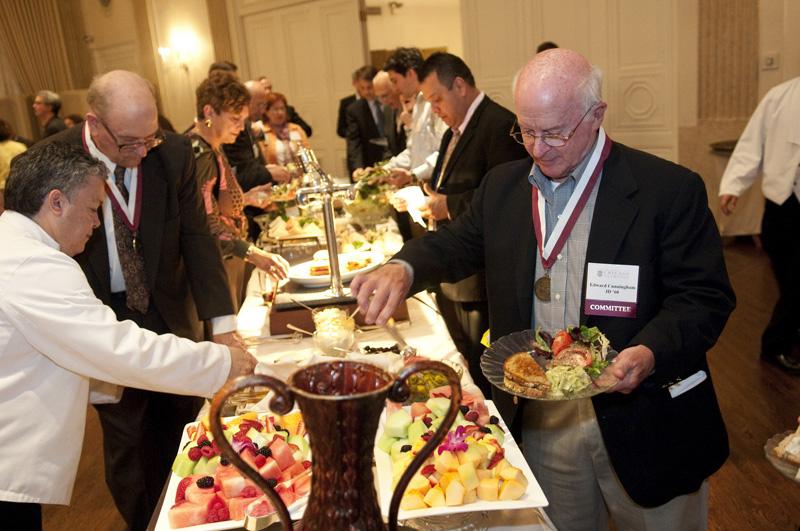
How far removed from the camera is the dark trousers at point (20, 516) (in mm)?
1658

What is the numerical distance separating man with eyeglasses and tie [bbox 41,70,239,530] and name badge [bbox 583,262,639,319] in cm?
115

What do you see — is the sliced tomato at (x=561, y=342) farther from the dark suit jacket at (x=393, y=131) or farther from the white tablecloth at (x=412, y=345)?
the dark suit jacket at (x=393, y=131)

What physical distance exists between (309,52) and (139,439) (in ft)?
21.8

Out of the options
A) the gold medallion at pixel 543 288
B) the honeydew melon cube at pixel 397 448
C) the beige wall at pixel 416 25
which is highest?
the beige wall at pixel 416 25

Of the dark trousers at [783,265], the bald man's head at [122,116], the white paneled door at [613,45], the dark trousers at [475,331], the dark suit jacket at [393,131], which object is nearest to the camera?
the bald man's head at [122,116]

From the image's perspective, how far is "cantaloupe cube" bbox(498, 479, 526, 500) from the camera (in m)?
1.24

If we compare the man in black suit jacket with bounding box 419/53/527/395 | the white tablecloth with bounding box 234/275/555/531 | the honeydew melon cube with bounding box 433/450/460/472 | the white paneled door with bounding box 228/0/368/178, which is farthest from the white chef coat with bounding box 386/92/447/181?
the white paneled door with bounding box 228/0/368/178

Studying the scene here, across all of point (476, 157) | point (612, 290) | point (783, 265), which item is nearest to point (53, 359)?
point (612, 290)

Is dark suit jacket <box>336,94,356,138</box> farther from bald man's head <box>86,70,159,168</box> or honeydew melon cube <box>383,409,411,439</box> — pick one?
honeydew melon cube <box>383,409,411,439</box>

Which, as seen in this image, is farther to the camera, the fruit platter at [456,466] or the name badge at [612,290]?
the name badge at [612,290]

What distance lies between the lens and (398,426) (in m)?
1.44

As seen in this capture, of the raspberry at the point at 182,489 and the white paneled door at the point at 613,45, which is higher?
the white paneled door at the point at 613,45

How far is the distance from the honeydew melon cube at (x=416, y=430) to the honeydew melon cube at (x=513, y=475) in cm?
20

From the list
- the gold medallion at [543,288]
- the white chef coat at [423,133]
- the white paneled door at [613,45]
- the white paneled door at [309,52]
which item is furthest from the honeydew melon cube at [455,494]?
the white paneled door at [309,52]
